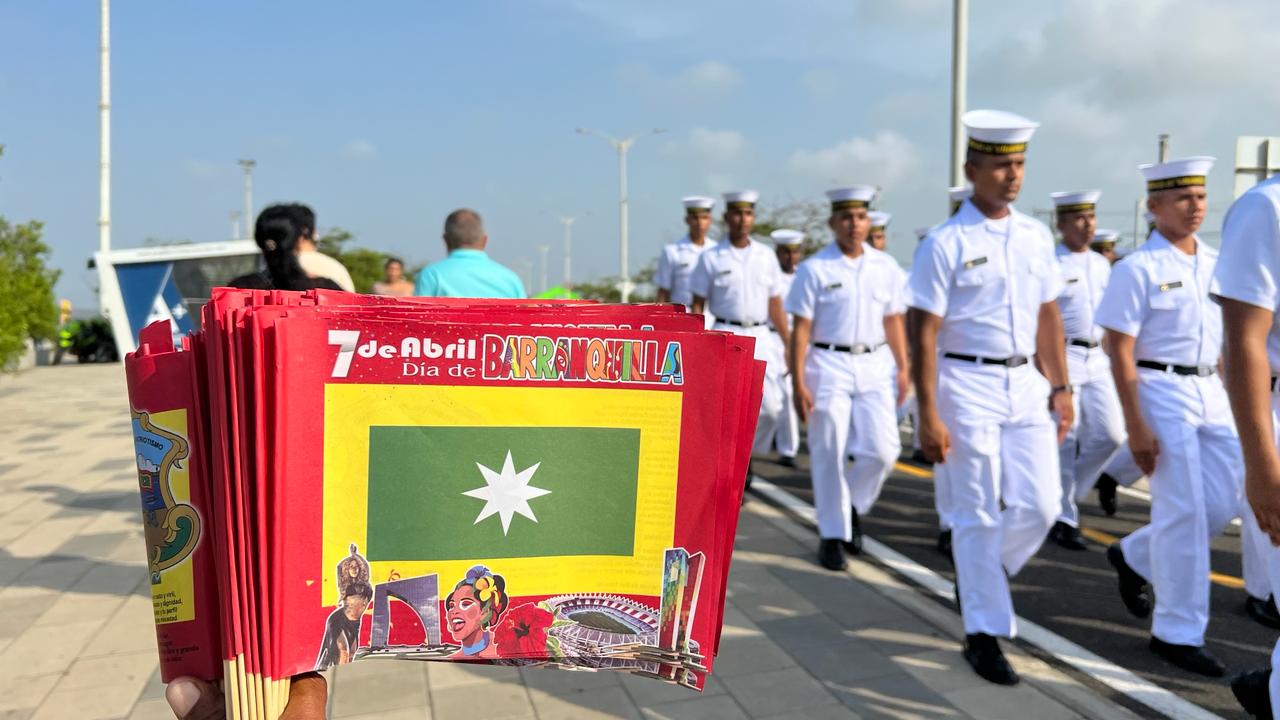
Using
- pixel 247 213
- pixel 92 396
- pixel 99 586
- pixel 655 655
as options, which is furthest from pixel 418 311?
pixel 247 213

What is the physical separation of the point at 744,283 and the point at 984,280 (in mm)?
3988

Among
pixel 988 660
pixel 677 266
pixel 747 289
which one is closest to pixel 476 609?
pixel 988 660

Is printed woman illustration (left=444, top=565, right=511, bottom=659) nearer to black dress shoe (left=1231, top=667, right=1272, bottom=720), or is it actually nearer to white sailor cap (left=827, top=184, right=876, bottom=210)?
black dress shoe (left=1231, top=667, right=1272, bottom=720)

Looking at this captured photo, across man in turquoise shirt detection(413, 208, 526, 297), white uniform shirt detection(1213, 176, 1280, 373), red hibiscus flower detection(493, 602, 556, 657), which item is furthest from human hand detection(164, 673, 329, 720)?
man in turquoise shirt detection(413, 208, 526, 297)

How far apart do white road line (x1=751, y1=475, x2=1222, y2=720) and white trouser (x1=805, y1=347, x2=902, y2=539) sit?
1.22ft

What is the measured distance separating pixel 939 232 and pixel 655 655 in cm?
316

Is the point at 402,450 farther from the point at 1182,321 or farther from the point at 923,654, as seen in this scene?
the point at 1182,321

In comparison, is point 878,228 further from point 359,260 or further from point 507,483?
point 359,260

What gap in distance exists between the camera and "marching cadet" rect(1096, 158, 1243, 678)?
412 cm

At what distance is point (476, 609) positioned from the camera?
154cm

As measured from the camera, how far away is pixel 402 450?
1471 mm

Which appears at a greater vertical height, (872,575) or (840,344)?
(840,344)

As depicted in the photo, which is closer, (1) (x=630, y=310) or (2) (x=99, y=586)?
(1) (x=630, y=310)

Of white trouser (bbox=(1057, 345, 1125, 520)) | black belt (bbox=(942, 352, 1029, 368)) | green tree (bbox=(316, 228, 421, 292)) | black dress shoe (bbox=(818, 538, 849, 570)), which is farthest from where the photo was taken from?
green tree (bbox=(316, 228, 421, 292))
